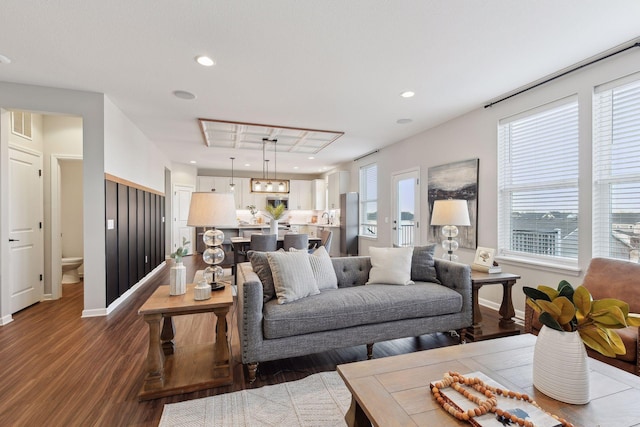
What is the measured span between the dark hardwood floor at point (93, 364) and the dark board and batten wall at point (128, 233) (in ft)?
1.83

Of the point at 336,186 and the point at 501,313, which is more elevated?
the point at 336,186

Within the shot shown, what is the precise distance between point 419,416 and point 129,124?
16.7ft

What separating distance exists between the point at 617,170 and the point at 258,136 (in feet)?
15.6

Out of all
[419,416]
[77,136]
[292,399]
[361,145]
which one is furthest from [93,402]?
[361,145]

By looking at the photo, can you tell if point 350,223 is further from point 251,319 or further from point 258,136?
point 251,319

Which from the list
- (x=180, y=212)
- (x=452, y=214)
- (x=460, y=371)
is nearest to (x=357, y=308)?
(x=460, y=371)

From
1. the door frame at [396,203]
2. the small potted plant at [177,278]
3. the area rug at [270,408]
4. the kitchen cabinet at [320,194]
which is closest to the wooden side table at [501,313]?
the area rug at [270,408]

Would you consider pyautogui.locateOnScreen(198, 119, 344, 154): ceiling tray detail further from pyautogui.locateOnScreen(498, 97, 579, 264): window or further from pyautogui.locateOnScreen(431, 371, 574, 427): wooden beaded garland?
pyautogui.locateOnScreen(431, 371, 574, 427): wooden beaded garland

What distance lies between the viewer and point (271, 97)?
3549 mm

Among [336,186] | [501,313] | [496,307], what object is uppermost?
[336,186]

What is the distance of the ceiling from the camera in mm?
2031

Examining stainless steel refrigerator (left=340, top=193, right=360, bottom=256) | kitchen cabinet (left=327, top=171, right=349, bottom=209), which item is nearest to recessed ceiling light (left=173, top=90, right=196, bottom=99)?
stainless steel refrigerator (left=340, top=193, right=360, bottom=256)

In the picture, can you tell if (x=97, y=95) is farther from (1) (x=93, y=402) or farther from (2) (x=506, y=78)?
(2) (x=506, y=78)

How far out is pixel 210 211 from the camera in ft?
7.33
